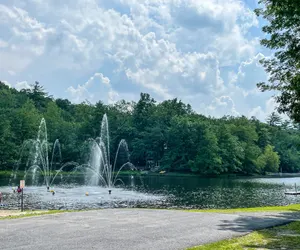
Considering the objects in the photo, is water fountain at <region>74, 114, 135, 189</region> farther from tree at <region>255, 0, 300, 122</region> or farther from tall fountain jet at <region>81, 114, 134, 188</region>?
tree at <region>255, 0, 300, 122</region>

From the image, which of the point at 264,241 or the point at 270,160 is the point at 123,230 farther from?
the point at 270,160

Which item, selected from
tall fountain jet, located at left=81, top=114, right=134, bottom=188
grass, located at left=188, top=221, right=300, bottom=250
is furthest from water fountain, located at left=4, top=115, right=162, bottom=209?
grass, located at left=188, top=221, right=300, bottom=250

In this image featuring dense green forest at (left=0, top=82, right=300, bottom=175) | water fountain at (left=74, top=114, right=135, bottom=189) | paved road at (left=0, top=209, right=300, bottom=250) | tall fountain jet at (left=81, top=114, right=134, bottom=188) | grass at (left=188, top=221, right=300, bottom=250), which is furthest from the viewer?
dense green forest at (left=0, top=82, right=300, bottom=175)

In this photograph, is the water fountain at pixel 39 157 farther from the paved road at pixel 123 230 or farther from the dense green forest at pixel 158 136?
the paved road at pixel 123 230

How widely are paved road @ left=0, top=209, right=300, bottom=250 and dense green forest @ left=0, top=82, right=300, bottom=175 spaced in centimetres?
6668

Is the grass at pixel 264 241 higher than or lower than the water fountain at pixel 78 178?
lower

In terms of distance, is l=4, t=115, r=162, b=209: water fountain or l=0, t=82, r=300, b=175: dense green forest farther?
l=0, t=82, r=300, b=175: dense green forest

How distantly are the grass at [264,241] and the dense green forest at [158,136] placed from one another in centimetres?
7214

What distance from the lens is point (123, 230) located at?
13.2 meters

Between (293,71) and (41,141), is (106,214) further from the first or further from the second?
(41,141)

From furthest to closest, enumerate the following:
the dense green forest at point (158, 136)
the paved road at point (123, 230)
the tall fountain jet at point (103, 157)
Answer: the dense green forest at point (158, 136) < the tall fountain jet at point (103, 157) < the paved road at point (123, 230)

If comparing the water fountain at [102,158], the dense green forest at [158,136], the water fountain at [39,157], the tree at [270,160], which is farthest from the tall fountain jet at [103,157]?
the tree at [270,160]

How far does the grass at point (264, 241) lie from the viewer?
10.7 m

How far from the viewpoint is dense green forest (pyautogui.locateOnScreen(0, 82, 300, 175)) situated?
85.3 meters
